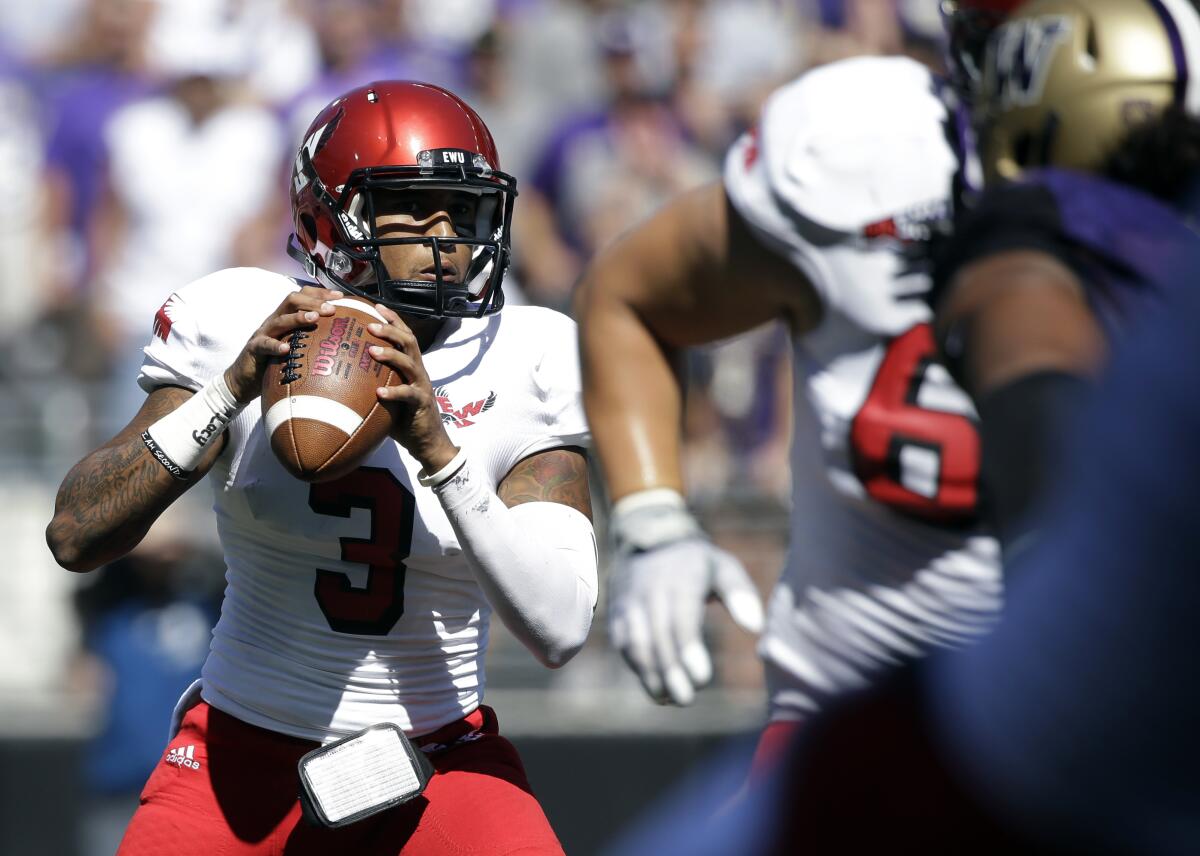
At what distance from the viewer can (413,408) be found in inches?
99.1

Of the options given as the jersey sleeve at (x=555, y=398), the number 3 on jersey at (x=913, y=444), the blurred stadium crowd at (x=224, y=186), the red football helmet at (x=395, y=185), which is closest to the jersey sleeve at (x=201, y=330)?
the red football helmet at (x=395, y=185)

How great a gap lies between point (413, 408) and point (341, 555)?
36cm

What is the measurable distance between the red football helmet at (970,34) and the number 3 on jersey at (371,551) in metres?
1.13

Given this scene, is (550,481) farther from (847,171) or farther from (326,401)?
(847,171)

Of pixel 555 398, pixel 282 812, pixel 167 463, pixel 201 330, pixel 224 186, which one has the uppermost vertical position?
pixel 201 330

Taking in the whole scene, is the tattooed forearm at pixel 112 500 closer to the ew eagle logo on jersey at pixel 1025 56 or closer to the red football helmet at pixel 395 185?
the red football helmet at pixel 395 185

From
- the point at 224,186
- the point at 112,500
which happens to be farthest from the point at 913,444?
the point at 224,186

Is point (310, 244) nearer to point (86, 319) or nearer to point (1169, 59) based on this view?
point (1169, 59)

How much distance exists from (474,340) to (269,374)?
47 centimetres

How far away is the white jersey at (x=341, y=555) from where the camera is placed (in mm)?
2746

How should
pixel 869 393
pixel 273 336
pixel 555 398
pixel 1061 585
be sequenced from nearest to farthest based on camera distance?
pixel 1061 585, pixel 273 336, pixel 869 393, pixel 555 398

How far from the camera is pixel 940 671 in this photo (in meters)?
1.57

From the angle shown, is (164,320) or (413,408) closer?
(413,408)

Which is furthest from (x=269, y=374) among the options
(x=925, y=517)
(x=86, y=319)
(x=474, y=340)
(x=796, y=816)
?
(x=86, y=319)
